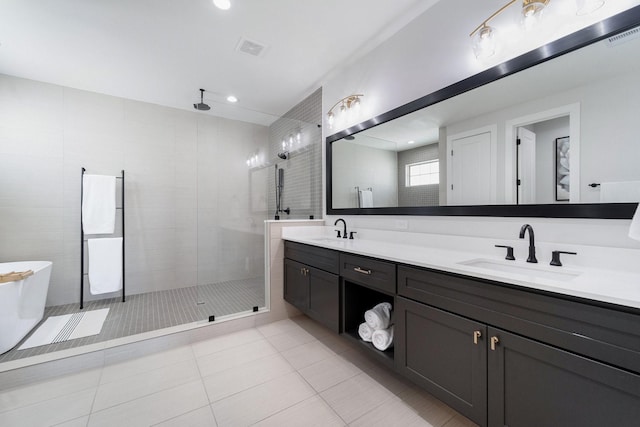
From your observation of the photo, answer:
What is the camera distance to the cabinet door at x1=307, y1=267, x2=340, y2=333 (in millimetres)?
1944

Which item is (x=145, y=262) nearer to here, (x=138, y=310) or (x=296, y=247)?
(x=138, y=310)

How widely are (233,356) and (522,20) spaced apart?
2863 mm

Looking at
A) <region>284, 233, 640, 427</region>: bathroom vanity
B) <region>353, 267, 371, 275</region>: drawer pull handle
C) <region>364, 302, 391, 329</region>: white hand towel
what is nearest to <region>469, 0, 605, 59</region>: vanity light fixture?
<region>284, 233, 640, 427</region>: bathroom vanity

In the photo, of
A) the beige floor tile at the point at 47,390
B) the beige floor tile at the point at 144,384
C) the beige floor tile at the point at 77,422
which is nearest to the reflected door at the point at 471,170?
the beige floor tile at the point at 144,384

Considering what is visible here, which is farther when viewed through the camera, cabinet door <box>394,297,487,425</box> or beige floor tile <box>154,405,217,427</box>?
beige floor tile <box>154,405,217,427</box>

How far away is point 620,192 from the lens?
1.11 m

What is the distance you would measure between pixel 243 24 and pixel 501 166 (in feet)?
7.03

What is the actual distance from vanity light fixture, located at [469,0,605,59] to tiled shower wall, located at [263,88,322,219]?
1.74 meters

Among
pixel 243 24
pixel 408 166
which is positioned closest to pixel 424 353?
pixel 408 166

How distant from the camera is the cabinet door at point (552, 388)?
2.52 ft

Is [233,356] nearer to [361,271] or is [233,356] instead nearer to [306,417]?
[306,417]

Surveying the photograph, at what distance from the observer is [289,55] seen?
243 centimetres

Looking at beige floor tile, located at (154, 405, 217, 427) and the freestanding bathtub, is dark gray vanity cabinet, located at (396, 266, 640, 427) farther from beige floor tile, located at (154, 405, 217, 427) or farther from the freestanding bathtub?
the freestanding bathtub

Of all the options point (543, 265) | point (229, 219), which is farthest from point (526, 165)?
point (229, 219)
